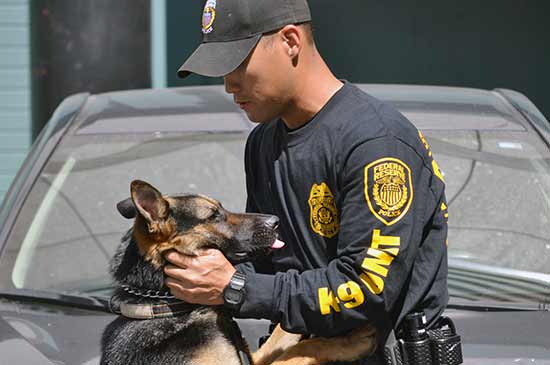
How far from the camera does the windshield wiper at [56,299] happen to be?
3.55 m

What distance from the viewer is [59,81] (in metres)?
7.02

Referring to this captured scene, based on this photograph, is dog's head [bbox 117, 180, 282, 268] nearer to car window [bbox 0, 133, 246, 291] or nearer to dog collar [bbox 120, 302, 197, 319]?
dog collar [bbox 120, 302, 197, 319]

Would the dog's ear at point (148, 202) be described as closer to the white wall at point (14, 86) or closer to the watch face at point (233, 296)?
the watch face at point (233, 296)

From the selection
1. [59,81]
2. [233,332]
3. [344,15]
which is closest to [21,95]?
[59,81]

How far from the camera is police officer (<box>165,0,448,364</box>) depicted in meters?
2.48

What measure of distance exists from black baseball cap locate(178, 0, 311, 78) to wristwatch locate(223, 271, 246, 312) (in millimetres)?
502

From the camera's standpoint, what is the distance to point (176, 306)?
279cm

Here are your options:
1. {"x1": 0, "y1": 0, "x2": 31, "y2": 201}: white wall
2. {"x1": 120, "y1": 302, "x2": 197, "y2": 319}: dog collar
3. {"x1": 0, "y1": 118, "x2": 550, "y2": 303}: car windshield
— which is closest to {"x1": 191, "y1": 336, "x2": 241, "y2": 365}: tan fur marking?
{"x1": 120, "y1": 302, "x2": 197, "y2": 319}: dog collar

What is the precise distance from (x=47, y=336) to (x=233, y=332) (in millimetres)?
685

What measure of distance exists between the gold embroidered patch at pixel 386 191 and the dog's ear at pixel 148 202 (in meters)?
0.57

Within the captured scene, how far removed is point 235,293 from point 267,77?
53 cm

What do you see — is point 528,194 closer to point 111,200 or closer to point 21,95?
point 111,200

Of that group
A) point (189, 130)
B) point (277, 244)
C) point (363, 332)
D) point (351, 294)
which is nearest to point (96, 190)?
point (189, 130)

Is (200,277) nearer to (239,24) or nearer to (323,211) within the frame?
(323,211)
